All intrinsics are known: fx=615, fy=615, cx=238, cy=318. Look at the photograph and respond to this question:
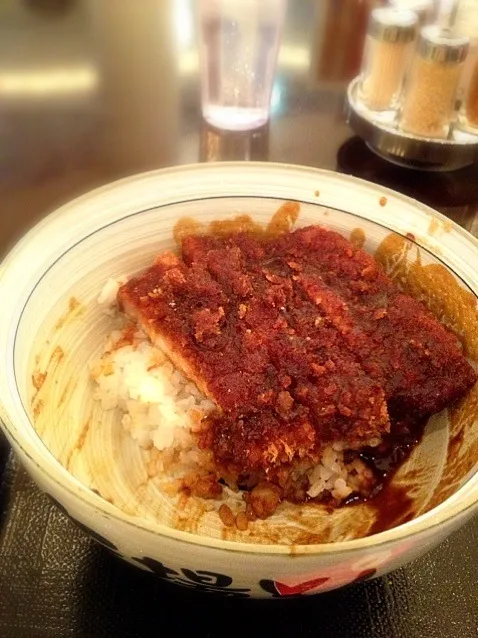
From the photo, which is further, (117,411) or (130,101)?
(130,101)

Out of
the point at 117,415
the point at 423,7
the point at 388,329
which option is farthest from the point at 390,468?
the point at 423,7

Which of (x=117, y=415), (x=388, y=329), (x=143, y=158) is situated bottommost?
(x=117, y=415)

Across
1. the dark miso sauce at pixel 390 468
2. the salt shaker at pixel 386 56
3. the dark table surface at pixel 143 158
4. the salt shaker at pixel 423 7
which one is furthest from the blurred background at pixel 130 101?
the dark miso sauce at pixel 390 468

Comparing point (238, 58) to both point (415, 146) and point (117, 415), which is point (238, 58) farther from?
point (117, 415)

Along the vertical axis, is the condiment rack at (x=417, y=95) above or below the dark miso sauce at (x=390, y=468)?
above

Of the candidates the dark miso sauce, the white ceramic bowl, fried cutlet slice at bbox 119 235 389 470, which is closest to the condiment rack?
the white ceramic bowl

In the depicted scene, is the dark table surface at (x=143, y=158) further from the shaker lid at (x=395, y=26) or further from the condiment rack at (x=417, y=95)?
the shaker lid at (x=395, y=26)

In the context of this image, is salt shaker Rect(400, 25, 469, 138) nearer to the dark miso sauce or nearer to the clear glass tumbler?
the clear glass tumbler
